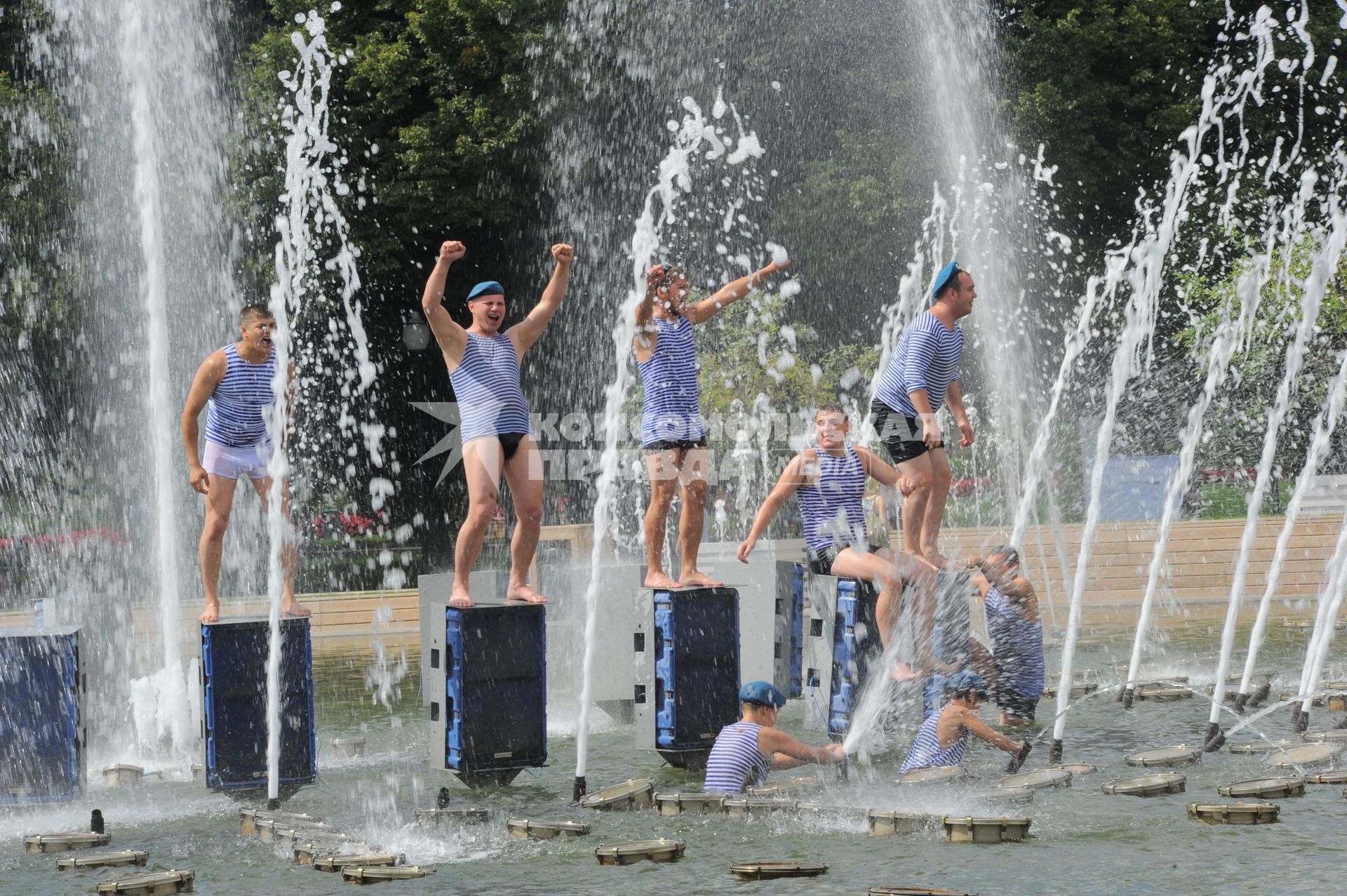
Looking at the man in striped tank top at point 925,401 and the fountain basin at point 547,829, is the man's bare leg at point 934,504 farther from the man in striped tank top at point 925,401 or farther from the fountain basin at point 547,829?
the fountain basin at point 547,829

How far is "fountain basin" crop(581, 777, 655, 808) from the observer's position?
6555 mm

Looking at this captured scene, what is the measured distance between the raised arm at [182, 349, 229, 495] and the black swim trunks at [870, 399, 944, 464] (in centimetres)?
350

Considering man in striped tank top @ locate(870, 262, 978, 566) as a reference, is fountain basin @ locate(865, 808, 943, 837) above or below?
below

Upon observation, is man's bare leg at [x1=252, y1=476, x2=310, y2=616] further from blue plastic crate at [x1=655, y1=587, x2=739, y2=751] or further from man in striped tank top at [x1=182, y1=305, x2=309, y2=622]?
blue plastic crate at [x1=655, y1=587, x2=739, y2=751]

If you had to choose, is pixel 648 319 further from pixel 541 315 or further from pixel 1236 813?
pixel 1236 813

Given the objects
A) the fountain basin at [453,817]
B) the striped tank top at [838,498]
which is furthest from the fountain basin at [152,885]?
the striped tank top at [838,498]

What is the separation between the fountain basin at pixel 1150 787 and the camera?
20.6 feet

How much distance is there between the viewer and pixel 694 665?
7441 mm

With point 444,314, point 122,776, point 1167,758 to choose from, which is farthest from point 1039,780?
point 122,776

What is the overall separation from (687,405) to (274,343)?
2.07m

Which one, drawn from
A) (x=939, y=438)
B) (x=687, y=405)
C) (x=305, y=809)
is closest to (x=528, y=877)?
(x=305, y=809)

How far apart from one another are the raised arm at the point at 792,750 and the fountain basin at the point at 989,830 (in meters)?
1.23

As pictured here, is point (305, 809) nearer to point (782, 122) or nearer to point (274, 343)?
point (274, 343)

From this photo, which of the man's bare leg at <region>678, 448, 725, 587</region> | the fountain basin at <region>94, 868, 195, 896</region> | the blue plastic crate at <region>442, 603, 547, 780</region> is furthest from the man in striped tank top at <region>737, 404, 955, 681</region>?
the fountain basin at <region>94, 868, 195, 896</region>
